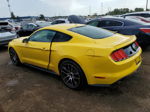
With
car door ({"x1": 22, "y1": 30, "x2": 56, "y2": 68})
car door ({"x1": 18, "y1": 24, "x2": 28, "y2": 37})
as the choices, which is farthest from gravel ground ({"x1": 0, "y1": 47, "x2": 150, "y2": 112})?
car door ({"x1": 18, "y1": 24, "x2": 28, "y2": 37})

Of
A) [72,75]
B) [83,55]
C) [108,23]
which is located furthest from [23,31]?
[83,55]

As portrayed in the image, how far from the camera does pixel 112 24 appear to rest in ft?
19.7

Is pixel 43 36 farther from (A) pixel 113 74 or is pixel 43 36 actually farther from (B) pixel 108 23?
(B) pixel 108 23

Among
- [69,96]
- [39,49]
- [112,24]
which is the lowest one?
[69,96]

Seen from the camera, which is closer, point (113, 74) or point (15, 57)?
point (113, 74)

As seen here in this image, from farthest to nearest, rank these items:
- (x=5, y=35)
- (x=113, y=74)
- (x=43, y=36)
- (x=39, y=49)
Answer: (x=5, y=35) → (x=43, y=36) → (x=39, y=49) → (x=113, y=74)

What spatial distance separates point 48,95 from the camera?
3.16m

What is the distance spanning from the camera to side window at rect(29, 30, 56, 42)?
3664mm

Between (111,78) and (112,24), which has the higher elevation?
(112,24)

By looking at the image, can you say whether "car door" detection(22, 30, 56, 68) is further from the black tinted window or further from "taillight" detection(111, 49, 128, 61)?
the black tinted window

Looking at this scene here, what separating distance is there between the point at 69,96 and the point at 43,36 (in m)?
1.76

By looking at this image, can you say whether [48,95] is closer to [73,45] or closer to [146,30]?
[73,45]

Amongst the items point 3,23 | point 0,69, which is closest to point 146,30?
point 0,69

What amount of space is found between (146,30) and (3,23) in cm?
787
